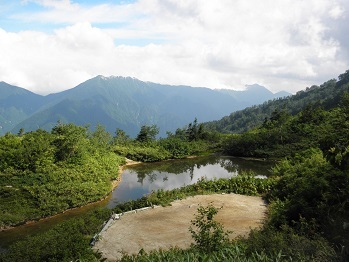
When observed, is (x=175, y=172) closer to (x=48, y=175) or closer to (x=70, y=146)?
(x=70, y=146)

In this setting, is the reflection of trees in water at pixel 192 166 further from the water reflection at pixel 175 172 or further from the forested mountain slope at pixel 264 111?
the forested mountain slope at pixel 264 111

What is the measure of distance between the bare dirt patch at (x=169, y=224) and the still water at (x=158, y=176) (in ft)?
18.5

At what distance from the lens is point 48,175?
2244 cm

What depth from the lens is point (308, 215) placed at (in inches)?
459

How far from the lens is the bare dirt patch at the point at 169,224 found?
12242 millimetres

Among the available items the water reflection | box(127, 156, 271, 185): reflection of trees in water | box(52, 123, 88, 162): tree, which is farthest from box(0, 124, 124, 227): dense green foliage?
box(127, 156, 271, 185): reflection of trees in water

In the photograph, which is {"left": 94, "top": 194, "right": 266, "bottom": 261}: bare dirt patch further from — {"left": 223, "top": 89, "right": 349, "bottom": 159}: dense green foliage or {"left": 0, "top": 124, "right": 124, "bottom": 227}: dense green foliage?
{"left": 223, "top": 89, "right": 349, "bottom": 159}: dense green foliage

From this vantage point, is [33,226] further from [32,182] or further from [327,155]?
[327,155]

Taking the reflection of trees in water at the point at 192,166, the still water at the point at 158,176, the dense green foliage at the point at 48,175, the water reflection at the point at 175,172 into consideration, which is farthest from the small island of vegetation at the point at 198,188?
the reflection of trees in water at the point at 192,166

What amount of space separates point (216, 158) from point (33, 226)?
30.9 meters

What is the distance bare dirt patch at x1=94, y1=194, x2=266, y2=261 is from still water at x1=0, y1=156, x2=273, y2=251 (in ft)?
18.5

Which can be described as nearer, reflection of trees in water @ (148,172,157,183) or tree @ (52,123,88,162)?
tree @ (52,123,88,162)

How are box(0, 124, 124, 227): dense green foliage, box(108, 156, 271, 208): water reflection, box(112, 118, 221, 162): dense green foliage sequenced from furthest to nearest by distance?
box(112, 118, 221, 162): dense green foliage < box(108, 156, 271, 208): water reflection < box(0, 124, 124, 227): dense green foliage

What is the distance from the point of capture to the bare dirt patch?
482 inches
